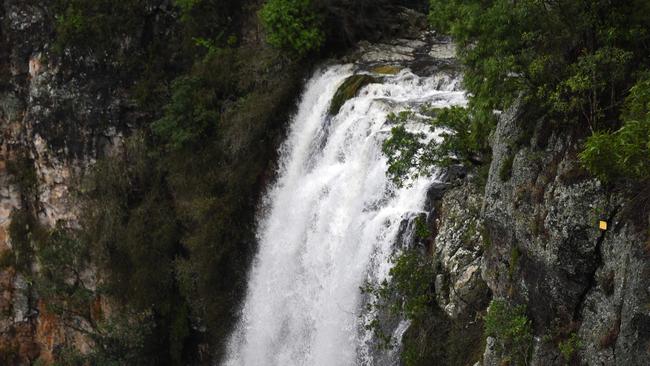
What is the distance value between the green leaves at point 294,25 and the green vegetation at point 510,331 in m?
11.5

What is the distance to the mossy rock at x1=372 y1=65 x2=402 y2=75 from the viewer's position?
1943cm

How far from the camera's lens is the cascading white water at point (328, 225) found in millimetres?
14805

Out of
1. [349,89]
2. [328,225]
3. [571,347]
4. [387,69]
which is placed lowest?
[328,225]

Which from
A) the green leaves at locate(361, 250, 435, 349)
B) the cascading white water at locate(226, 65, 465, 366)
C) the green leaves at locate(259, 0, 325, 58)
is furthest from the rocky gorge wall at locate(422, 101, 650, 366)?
the green leaves at locate(259, 0, 325, 58)

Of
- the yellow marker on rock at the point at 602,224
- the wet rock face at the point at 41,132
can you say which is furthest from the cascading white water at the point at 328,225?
the wet rock face at the point at 41,132

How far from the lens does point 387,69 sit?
19.7 metres

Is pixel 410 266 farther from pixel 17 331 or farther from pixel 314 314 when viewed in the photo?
pixel 17 331

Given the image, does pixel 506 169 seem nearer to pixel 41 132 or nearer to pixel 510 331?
pixel 510 331

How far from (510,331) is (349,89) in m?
9.33

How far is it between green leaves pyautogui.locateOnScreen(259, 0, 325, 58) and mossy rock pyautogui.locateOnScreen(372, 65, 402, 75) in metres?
1.96

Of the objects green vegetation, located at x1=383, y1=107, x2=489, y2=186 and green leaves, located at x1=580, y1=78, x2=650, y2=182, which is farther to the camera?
green vegetation, located at x1=383, y1=107, x2=489, y2=186

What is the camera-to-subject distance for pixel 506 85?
416 inches

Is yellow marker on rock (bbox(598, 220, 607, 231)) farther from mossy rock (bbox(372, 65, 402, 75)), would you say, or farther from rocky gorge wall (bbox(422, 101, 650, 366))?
mossy rock (bbox(372, 65, 402, 75))

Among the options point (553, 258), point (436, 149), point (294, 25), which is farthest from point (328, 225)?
point (553, 258)
